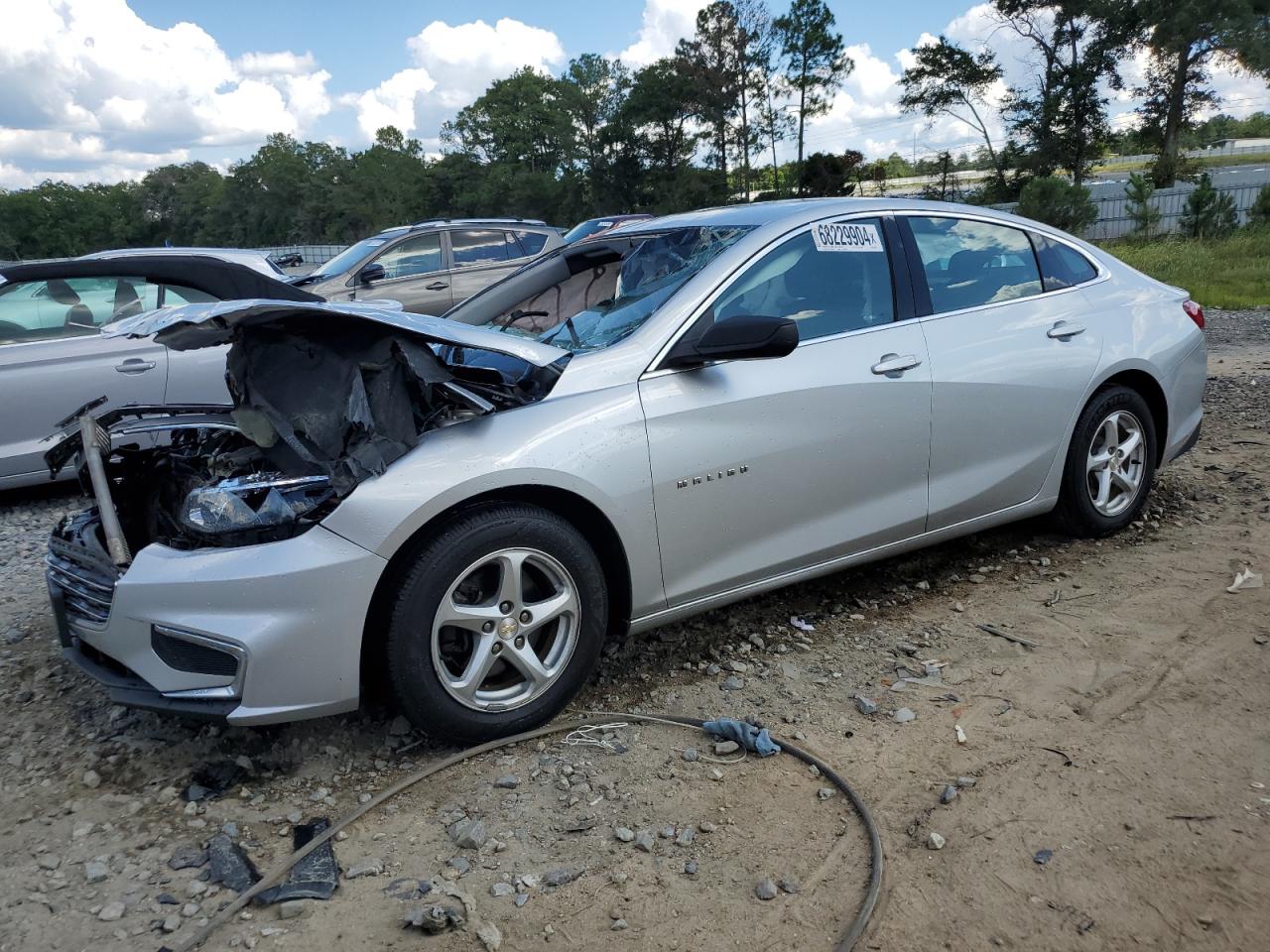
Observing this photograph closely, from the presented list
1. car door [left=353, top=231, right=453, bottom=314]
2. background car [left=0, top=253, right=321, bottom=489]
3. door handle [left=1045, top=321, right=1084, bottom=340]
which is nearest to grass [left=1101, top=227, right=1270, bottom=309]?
car door [left=353, top=231, right=453, bottom=314]

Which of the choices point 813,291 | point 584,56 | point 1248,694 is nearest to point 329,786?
point 813,291

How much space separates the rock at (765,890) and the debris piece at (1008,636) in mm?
1786

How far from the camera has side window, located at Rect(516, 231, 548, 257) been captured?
13.1 m

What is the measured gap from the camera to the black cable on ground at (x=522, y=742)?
2418 millimetres

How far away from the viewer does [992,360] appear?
13.7ft

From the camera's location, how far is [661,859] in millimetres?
2662

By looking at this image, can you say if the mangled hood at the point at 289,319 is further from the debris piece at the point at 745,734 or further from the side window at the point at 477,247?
the side window at the point at 477,247

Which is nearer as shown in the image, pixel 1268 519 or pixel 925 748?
pixel 925 748

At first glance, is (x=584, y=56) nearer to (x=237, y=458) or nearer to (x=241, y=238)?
(x=241, y=238)

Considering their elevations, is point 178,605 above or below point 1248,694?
above

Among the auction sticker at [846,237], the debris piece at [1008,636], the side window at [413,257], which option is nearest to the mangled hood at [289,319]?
the auction sticker at [846,237]

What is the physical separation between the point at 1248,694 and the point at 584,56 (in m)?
60.5

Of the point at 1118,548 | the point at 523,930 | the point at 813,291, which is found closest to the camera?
the point at 523,930

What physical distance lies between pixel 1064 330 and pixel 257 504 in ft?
11.2
